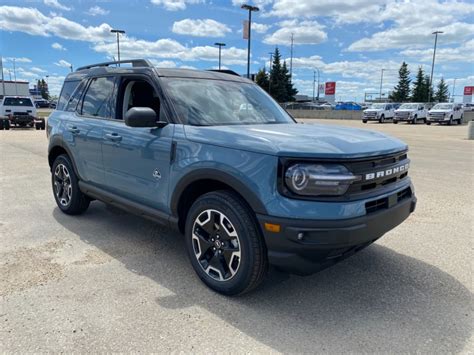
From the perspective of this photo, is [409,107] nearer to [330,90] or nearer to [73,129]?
[73,129]

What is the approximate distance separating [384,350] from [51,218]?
4.45m

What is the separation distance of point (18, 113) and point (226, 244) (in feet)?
72.3

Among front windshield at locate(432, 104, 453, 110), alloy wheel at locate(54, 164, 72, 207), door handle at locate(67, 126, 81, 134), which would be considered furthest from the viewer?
front windshield at locate(432, 104, 453, 110)

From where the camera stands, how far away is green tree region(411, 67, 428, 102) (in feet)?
228

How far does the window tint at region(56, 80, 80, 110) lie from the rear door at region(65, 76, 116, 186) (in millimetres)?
369

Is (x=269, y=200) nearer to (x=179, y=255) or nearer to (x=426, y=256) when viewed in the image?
(x=179, y=255)

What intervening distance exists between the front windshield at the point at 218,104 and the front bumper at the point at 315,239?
1.28 m

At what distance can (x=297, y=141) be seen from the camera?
2893mm

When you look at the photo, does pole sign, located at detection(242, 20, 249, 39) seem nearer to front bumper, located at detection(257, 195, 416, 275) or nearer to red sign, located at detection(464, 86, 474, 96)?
front bumper, located at detection(257, 195, 416, 275)

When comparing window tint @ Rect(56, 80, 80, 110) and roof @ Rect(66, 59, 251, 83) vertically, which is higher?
roof @ Rect(66, 59, 251, 83)

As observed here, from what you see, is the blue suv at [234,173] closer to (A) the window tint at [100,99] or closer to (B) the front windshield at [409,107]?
(A) the window tint at [100,99]

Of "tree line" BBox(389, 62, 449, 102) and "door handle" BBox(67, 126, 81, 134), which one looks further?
"tree line" BBox(389, 62, 449, 102)

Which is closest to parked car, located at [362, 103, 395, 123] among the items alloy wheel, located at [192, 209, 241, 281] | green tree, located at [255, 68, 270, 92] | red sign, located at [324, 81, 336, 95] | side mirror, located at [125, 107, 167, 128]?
side mirror, located at [125, 107, 167, 128]

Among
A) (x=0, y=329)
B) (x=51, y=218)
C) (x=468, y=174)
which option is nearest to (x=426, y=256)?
(x=0, y=329)
